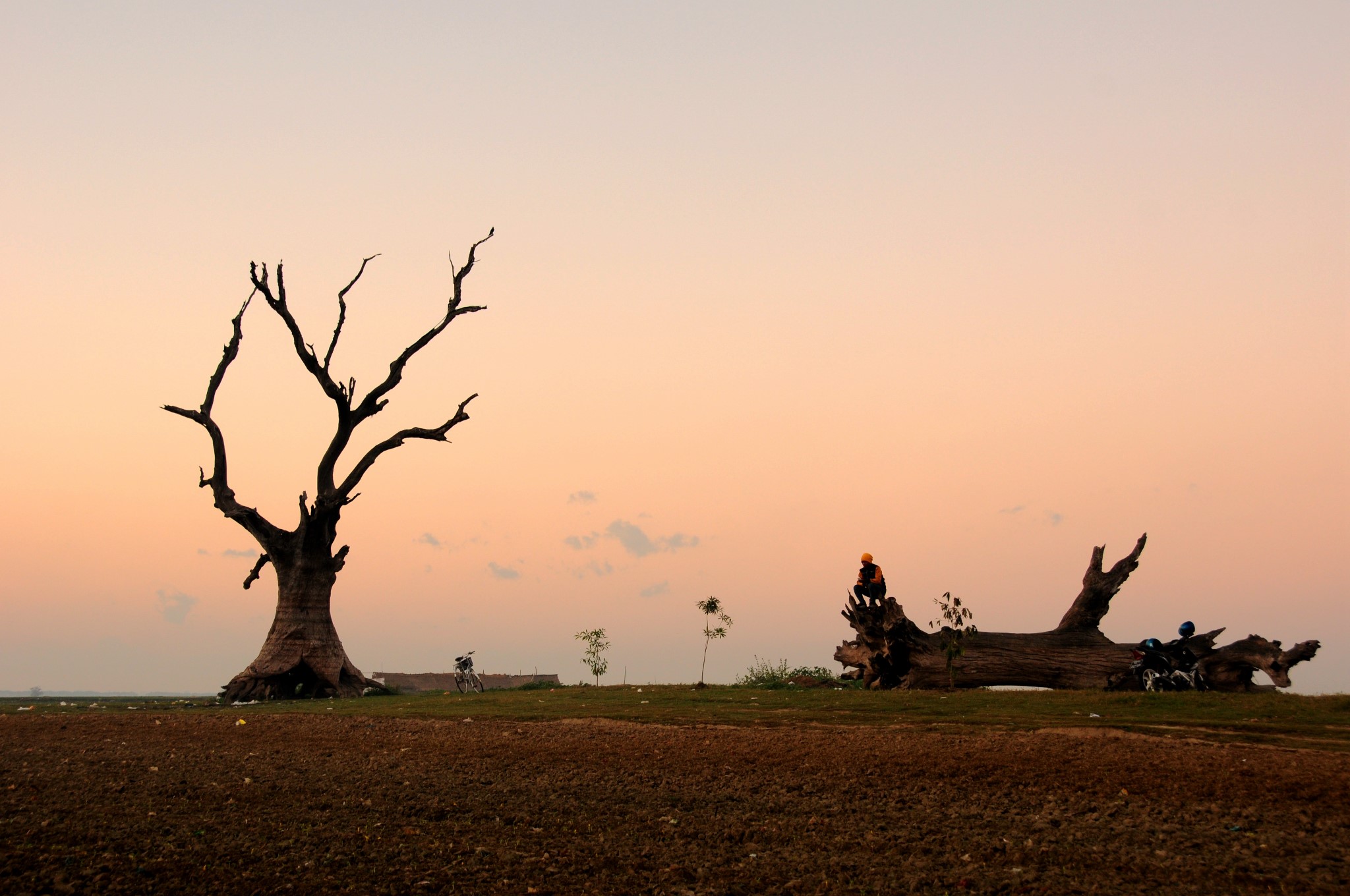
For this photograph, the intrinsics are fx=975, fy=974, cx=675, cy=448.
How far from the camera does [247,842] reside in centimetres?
755

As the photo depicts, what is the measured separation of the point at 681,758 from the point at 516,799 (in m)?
2.91

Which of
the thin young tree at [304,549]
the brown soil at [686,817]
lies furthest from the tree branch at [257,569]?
the brown soil at [686,817]

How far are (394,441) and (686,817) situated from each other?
868 inches

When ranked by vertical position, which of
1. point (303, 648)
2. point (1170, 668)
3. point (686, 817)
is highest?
point (303, 648)

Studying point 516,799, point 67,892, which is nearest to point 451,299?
point 516,799

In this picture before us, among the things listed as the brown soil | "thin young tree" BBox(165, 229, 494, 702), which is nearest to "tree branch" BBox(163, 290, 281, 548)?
"thin young tree" BBox(165, 229, 494, 702)

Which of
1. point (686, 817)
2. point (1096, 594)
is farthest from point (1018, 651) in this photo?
point (686, 817)

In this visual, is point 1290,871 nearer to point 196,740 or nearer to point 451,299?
point 196,740

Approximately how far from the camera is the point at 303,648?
86.9 feet

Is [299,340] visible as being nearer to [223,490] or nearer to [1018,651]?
[223,490]

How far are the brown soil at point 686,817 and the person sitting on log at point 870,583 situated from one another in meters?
8.87

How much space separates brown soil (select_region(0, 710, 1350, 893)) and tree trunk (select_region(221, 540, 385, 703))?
12660 mm

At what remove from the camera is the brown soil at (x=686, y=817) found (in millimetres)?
6828

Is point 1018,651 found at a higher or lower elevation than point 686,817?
higher
